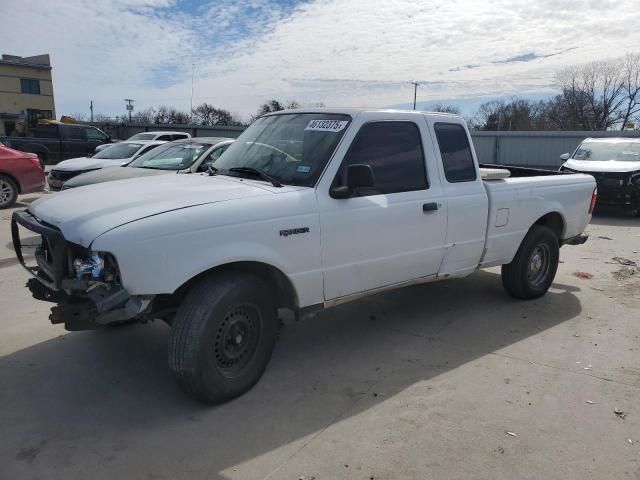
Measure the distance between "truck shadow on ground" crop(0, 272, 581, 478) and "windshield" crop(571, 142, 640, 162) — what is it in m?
8.85

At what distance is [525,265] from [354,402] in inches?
118

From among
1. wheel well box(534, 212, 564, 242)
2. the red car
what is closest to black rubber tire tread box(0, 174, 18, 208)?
the red car

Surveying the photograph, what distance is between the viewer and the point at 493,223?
17.0 feet

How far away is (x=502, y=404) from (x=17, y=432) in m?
3.13

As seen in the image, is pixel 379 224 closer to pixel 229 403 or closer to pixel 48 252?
pixel 229 403

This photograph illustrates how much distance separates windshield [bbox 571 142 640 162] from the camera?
1284 cm

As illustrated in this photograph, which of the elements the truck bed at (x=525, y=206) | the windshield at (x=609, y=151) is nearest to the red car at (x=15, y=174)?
the truck bed at (x=525, y=206)

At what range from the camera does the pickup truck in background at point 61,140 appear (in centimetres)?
2023

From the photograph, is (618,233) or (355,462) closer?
(355,462)

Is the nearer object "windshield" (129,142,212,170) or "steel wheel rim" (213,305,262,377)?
"steel wheel rim" (213,305,262,377)

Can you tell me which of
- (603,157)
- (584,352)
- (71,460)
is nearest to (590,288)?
(584,352)

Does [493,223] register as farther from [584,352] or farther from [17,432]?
[17,432]

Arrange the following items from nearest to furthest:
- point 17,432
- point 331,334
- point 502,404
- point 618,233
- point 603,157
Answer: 1. point 17,432
2. point 502,404
3. point 331,334
4. point 618,233
5. point 603,157

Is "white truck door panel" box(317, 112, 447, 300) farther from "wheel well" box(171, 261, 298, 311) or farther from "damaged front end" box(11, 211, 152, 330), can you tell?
"damaged front end" box(11, 211, 152, 330)
